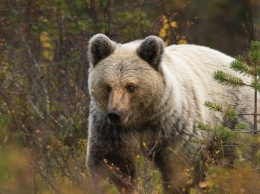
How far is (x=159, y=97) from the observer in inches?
259

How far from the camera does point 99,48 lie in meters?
6.66

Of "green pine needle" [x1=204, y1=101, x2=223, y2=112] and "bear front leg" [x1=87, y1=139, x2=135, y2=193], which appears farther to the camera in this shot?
"bear front leg" [x1=87, y1=139, x2=135, y2=193]

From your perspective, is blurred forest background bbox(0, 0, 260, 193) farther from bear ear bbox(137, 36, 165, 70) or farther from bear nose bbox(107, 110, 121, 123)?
bear ear bbox(137, 36, 165, 70)

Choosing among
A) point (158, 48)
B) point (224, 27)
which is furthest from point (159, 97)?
point (224, 27)

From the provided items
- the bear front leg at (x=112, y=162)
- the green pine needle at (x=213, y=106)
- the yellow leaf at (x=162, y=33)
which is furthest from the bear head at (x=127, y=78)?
the yellow leaf at (x=162, y=33)

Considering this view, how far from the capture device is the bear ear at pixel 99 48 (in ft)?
21.8

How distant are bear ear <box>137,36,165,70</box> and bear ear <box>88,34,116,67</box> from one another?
270 millimetres

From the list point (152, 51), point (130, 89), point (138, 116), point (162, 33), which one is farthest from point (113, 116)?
point (162, 33)

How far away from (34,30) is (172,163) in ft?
17.0

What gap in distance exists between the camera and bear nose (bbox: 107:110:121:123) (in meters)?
6.16

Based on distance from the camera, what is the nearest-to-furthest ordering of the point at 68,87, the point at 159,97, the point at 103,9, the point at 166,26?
the point at 159,97 < the point at 68,87 < the point at 103,9 < the point at 166,26

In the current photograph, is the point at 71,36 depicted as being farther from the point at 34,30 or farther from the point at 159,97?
the point at 159,97

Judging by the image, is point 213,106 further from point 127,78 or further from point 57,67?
point 57,67

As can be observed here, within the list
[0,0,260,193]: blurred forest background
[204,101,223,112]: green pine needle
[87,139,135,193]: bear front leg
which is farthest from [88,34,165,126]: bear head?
[0,0,260,193]: blurred forest background
